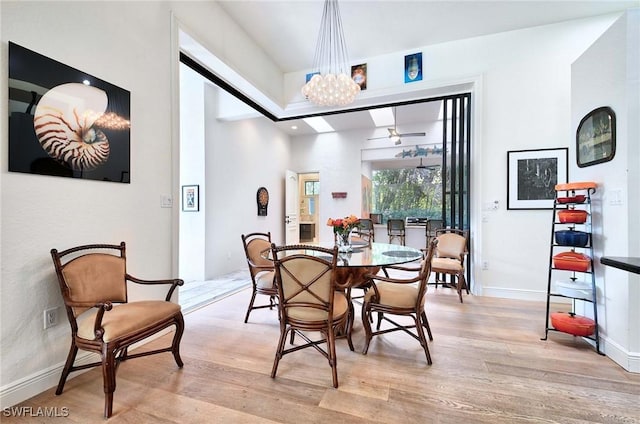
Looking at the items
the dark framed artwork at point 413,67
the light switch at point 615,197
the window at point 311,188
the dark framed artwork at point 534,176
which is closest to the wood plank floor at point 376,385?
the light switch at point 615,197

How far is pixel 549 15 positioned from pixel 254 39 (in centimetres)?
388

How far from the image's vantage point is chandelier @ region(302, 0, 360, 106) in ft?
10.2

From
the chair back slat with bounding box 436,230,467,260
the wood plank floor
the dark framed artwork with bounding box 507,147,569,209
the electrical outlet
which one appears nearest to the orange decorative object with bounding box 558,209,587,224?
the wood plank floor

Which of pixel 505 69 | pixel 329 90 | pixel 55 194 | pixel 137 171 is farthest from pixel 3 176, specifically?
pixel 505 69

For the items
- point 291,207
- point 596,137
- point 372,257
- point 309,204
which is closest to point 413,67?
point 596,137

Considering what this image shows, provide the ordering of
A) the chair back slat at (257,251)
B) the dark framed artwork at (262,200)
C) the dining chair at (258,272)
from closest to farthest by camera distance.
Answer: the dining chair at (258,272) < the chair back slat at (257,251) < the dark framed artwork at (262,200)

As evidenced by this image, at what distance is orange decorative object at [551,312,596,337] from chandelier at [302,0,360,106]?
3.09m

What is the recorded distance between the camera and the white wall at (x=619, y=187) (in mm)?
1973

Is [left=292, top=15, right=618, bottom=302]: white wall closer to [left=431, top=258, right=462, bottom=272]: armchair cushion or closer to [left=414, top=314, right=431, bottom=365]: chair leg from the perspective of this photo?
[left=431, top=258, right=462, bottom=272]: armchair cushion

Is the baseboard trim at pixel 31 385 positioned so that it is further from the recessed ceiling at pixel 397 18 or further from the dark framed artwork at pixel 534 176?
the dark framed artwork at pixel 534 176

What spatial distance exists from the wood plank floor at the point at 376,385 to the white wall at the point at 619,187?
0.92 feet

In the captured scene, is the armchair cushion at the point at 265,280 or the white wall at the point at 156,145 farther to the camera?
the armchair cushion at the point at 265,280

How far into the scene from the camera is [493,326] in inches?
109

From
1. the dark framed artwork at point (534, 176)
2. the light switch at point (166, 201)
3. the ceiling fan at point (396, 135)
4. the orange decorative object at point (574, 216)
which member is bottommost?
the orange decorative object at point (574, 216)
